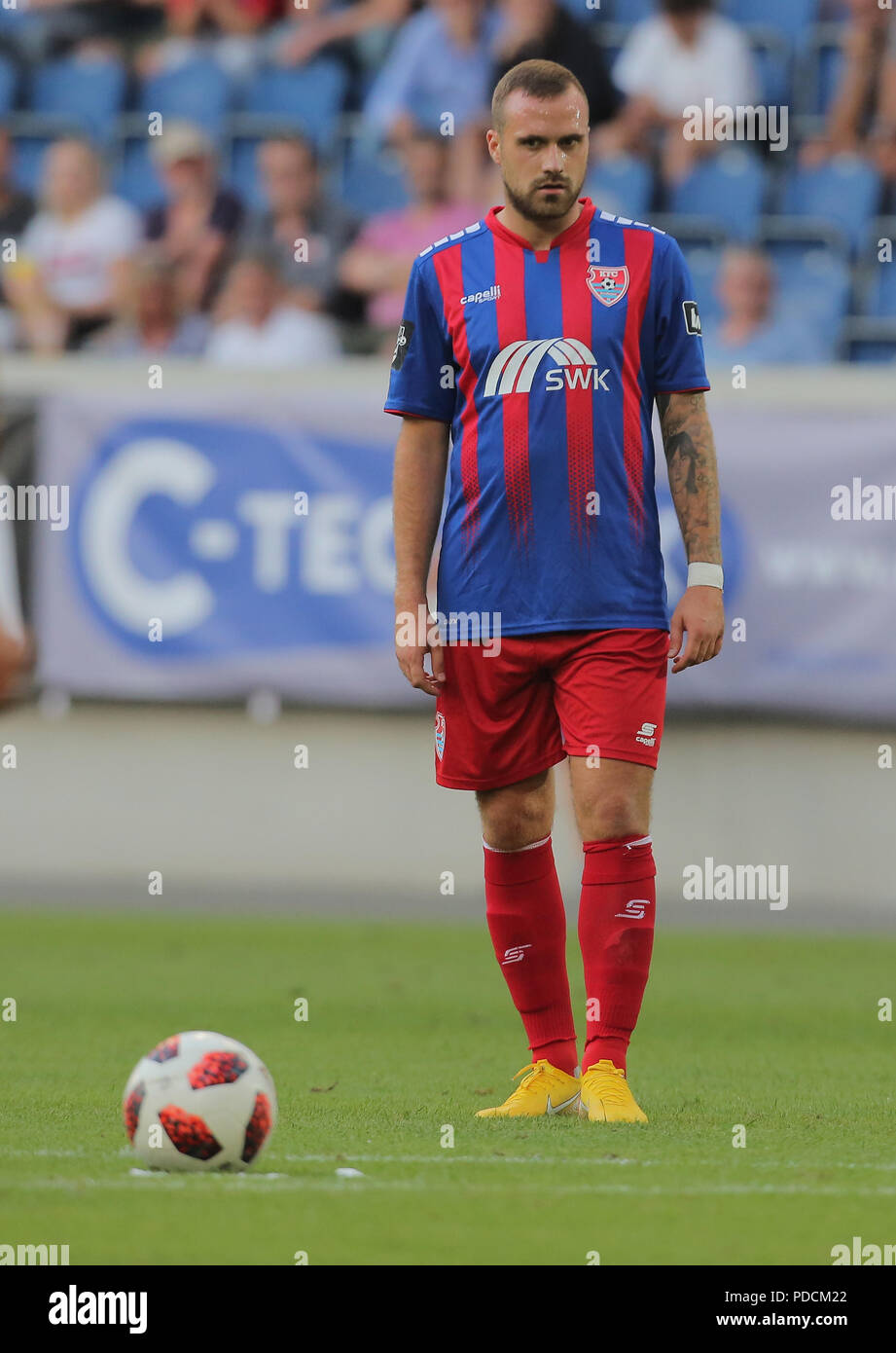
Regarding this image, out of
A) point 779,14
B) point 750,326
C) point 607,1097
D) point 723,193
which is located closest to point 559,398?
point 607,1097

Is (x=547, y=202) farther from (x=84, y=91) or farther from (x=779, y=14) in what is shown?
(x=84, y=91)

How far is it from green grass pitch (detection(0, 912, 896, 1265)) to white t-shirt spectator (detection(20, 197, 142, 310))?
4856 mm

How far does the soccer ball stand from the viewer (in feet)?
14.5

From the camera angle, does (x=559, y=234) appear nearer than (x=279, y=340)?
Yes

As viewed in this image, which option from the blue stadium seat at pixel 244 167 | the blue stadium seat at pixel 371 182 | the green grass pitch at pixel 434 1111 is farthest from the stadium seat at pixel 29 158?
the green grass pitch at pixel 434 1111

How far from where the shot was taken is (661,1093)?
19.5 ft

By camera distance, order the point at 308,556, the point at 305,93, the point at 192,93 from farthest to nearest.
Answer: the point at 192,93, the point at 305,93, the point at 308,556

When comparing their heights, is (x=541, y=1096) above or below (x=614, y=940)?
below

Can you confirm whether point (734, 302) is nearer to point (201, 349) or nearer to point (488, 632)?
point (201, 349)

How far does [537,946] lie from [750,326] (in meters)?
7.80

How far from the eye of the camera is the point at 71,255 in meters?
13.8

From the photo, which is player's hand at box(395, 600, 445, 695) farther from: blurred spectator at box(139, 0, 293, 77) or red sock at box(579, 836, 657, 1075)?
blurred spectator at box(139, 0, 293, 77)
